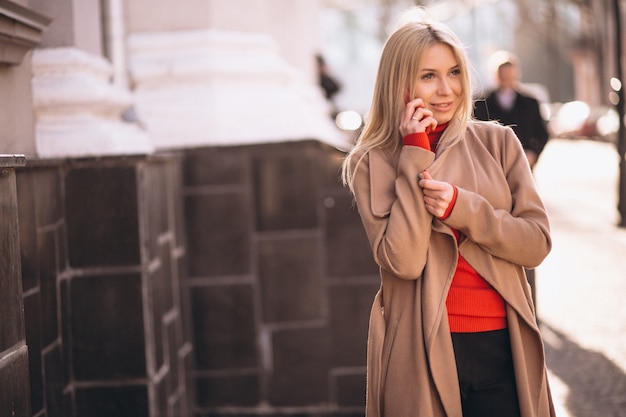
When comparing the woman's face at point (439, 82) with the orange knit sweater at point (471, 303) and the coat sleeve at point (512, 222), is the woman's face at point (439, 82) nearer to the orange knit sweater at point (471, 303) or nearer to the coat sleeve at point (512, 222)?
the orange knit sweater at point (471, 303)

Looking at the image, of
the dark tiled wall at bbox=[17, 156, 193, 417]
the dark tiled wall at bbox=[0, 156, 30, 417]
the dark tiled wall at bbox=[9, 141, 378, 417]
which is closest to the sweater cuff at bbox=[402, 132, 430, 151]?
the dark tiled wall at bbox=[0, 156, 30, 417]

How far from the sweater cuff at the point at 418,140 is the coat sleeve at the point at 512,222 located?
181mm

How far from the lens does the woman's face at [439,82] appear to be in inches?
121

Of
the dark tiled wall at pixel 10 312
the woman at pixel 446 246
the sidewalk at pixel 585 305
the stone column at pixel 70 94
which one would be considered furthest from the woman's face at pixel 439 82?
the sidewalk at pixel 585 305

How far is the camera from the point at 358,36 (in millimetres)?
79938

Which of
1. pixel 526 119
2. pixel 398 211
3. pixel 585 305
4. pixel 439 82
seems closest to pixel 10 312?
pixel 398 211

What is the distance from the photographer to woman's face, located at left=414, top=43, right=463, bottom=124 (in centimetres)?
307

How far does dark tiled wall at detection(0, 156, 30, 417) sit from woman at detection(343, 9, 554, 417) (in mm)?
1007

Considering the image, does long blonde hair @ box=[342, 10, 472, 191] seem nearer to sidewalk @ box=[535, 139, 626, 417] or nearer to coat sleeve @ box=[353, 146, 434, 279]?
coat sleeve @ box=[353, 146, 434, 279]

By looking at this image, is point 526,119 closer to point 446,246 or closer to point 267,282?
point 267,282

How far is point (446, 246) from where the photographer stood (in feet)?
10.0

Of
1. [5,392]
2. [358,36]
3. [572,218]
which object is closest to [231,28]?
[5,392]

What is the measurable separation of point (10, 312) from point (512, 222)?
143cm

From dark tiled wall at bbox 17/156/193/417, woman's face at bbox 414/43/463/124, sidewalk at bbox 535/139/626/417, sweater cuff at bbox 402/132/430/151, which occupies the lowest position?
sidewalk at bbox 535/139/626/417
